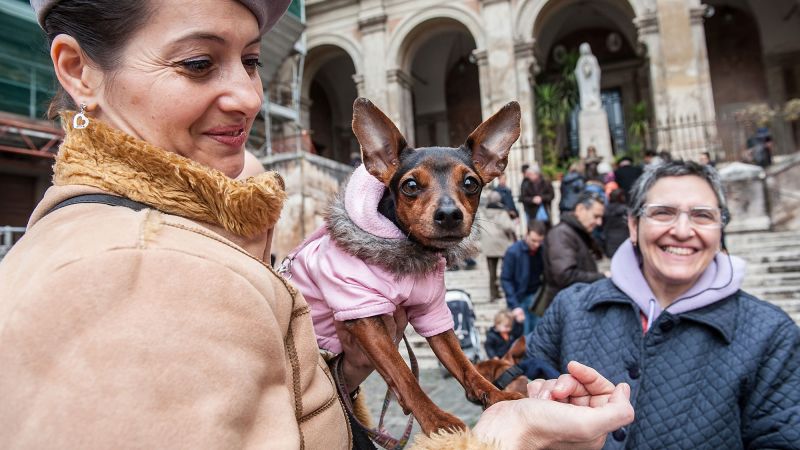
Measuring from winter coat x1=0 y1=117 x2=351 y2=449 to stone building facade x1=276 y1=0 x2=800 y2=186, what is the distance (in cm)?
1065

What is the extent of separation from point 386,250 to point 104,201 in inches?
37.4

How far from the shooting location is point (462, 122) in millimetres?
23234

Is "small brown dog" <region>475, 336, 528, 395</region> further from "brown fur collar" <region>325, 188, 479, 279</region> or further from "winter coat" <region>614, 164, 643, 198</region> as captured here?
"winter coat" <region>614, 164, 643, 198</region>

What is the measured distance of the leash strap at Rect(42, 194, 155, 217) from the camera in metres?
0.91

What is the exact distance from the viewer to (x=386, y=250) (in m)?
1.73

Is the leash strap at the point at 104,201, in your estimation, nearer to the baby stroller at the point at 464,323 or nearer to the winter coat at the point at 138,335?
the winter coat at the point at 138,335

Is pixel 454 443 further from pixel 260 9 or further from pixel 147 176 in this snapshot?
pixel 260 9

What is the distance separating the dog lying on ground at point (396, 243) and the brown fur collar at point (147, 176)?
27.9 inches

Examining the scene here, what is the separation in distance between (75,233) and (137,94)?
360 millimetres

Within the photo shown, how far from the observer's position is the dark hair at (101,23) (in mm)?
983

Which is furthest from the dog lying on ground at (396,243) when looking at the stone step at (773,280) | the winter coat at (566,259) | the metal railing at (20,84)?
the metal railing at (20,84)

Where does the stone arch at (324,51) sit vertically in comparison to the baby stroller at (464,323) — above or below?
above

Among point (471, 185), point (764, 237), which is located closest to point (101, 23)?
point (471, 185)

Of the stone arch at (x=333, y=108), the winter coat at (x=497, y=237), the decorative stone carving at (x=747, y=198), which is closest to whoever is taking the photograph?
the winter coat at (x=497, y=237)
